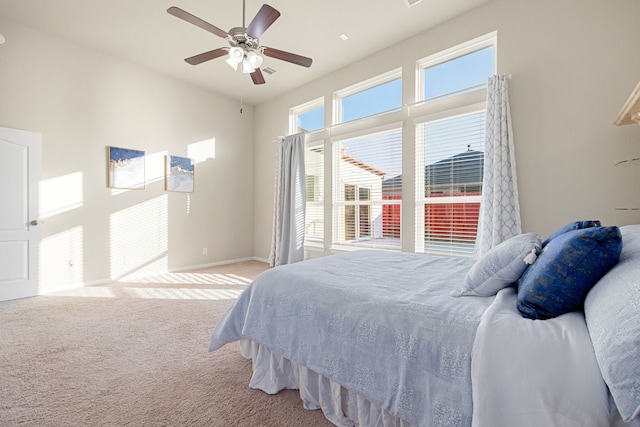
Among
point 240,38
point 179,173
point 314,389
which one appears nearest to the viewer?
point 314,389

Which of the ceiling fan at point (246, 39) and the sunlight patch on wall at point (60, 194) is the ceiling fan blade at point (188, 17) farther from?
the sunlight patch on wall at point (60, 194)

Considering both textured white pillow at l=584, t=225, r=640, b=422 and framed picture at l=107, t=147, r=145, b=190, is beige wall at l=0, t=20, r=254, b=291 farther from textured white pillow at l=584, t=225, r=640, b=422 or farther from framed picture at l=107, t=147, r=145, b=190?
textured white pillow at l=584, t=225, r=640, b=422

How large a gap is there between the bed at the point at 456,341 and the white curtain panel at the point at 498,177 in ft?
4.24

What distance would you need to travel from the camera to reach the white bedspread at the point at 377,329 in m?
1.05

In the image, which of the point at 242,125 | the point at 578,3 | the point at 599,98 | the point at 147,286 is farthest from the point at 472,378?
the point at 242,125

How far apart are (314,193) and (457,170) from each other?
7.91 feet

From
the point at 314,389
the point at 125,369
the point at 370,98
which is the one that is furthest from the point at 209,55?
the point at 314,389

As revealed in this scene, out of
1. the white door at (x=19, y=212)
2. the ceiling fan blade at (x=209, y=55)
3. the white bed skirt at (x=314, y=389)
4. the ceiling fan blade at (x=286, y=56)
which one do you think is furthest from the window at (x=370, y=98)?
the white door at (x=19, y=212)

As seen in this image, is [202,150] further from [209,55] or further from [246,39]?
[246,39]

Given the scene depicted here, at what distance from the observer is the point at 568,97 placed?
8.75 ft

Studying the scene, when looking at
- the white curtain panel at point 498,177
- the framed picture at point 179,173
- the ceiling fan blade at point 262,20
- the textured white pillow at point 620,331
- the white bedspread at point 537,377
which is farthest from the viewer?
the framed picture at point 179,173

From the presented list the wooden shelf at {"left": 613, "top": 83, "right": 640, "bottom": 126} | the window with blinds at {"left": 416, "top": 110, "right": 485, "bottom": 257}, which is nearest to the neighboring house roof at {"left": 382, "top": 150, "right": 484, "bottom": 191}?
the window with blinds at {"left": 416, "top": 110, "right": 485, "bottom": 257}

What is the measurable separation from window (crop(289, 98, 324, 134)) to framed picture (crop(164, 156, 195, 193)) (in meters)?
1.88

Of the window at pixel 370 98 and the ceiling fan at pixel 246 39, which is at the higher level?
the window at pixel 370 98
